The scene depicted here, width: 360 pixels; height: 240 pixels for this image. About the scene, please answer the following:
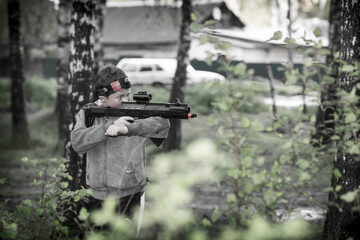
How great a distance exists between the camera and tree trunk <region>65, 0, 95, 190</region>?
478 cm

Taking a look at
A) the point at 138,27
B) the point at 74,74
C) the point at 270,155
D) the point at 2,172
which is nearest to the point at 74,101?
the point at 74,74

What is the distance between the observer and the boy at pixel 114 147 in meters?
3.21

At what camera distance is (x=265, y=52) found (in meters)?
33.4

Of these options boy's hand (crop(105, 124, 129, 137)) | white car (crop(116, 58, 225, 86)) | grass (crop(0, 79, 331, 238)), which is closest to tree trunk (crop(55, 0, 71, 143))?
grass (crop(0, 79, 331, 238))

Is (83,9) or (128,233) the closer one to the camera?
(128,233)

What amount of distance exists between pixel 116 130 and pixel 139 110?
0.32m

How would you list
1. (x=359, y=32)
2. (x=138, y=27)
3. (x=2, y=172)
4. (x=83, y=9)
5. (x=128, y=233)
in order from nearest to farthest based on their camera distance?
(x=128, y=233) < (x=359, y=32) < (x=83, y=9) < (x=2, y=172) < (x=138, y=27)

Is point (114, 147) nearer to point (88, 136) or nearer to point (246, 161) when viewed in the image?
point (88, 136)

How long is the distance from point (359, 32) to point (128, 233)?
3203 mm

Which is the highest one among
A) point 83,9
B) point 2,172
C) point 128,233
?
point 83,9

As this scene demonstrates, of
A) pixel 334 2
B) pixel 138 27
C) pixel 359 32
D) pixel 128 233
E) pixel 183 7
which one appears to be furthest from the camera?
pixel 138 27

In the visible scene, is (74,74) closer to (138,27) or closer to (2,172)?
(2,172)

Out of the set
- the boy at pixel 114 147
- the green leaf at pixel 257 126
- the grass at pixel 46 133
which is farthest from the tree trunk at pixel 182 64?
the green leaf at pixel 257 126

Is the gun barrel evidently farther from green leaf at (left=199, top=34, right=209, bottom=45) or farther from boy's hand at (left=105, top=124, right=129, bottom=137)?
green leaf at (left=199, top=34, right=209, bottom=45)
